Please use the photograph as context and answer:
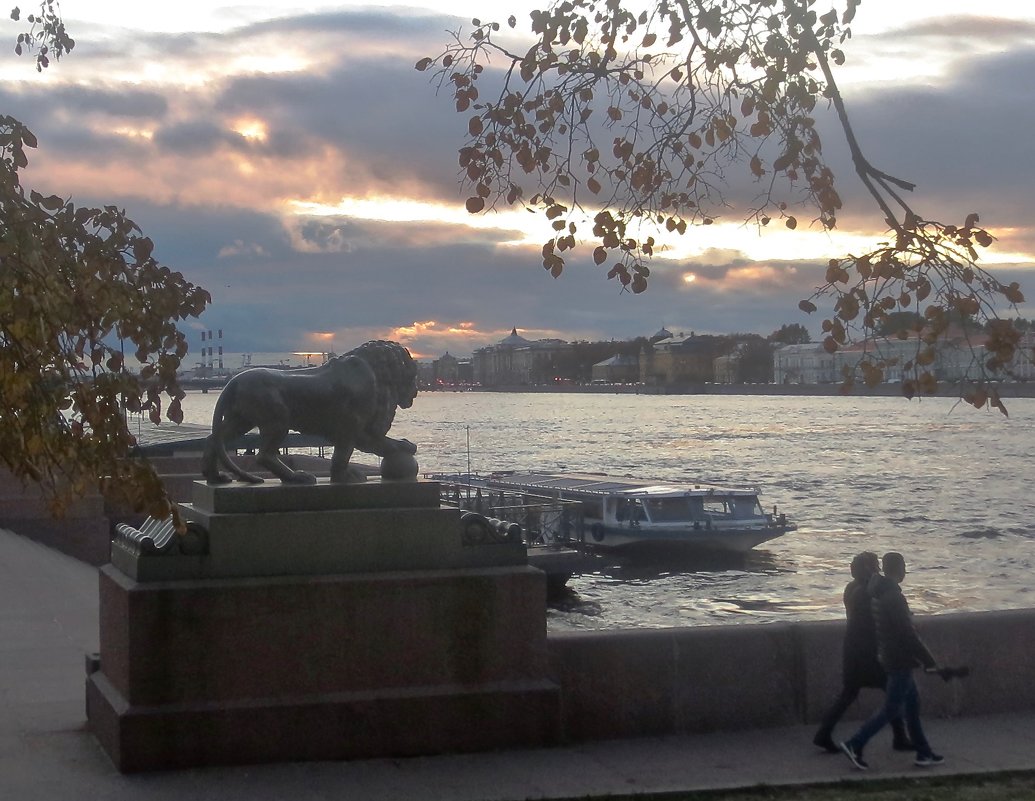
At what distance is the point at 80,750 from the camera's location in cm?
760

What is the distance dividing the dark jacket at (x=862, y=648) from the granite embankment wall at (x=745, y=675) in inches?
20.8

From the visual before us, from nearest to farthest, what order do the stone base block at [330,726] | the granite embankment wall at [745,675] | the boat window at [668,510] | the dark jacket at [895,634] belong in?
1. the stone base block at [330,726]
2. the dark jacket at [895,634]
3. the granite embankment wall at [745,675]
4. the boat window at [668,510]

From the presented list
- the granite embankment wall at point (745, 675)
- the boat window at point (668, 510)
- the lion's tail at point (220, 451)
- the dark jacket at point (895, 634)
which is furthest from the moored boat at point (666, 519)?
the dark jacket at point (895, 634)

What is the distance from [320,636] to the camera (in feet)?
24.2

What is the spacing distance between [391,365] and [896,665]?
A: 322cm

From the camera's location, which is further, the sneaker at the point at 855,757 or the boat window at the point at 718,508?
the boat window at the point at 718,508

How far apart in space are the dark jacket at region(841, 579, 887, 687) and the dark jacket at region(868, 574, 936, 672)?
2.4 inches

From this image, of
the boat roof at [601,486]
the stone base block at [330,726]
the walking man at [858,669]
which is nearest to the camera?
the stone base block at [330,726]

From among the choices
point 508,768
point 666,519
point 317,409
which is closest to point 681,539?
point 666,519

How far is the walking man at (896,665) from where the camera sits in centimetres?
741

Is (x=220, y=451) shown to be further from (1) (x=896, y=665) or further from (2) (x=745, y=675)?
(1) (x=896, y=665)

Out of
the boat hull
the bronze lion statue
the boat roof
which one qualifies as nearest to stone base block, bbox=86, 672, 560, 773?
the bronze lion statue

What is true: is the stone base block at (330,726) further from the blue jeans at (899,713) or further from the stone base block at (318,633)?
the blue jeans at (899,713)

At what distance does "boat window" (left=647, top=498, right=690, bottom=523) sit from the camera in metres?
38.5
